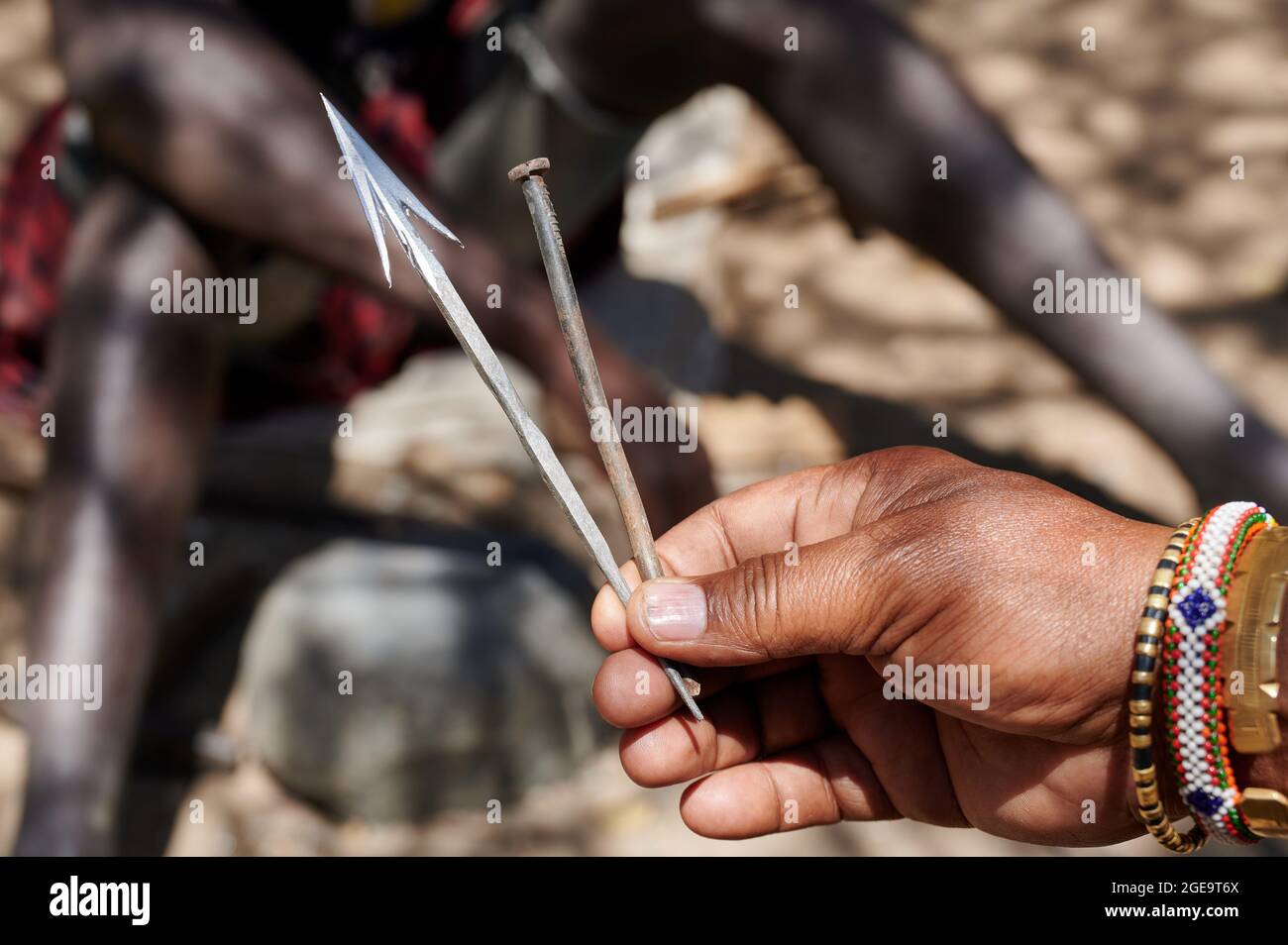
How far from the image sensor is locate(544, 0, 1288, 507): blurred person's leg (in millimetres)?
1250

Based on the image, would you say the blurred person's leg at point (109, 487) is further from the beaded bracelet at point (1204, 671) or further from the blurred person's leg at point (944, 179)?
the beaded bracelet at point (1204, 671)

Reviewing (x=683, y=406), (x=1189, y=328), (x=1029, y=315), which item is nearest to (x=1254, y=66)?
(x=1189, y=328)

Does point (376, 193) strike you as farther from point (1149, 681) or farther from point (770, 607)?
point (1149, 681)

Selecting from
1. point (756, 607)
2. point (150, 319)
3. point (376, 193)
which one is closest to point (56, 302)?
point (150, 319)

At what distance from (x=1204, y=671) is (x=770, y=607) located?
0.25 metres

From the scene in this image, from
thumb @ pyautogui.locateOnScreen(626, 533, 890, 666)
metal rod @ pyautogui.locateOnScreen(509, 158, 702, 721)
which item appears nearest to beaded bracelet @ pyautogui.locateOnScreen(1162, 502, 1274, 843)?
thumb @ pyautogui.locateOnScreen(626, 533, 890, 666)

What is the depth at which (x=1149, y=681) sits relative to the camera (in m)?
0.64

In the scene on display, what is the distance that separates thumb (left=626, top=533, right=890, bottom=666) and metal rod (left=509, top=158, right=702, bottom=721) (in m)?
0.02

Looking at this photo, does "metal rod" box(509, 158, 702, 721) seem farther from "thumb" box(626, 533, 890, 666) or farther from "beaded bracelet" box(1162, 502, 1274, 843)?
"beaded bracelet" box(1162, 502, 1274, 843)

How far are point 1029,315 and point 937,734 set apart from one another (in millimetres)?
683

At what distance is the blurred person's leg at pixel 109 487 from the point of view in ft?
3.63

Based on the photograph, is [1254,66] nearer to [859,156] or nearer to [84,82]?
[859,156]

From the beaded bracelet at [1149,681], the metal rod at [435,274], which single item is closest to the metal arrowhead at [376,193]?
the metal rod at [435,274]

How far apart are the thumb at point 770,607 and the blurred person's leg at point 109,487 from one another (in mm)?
729
